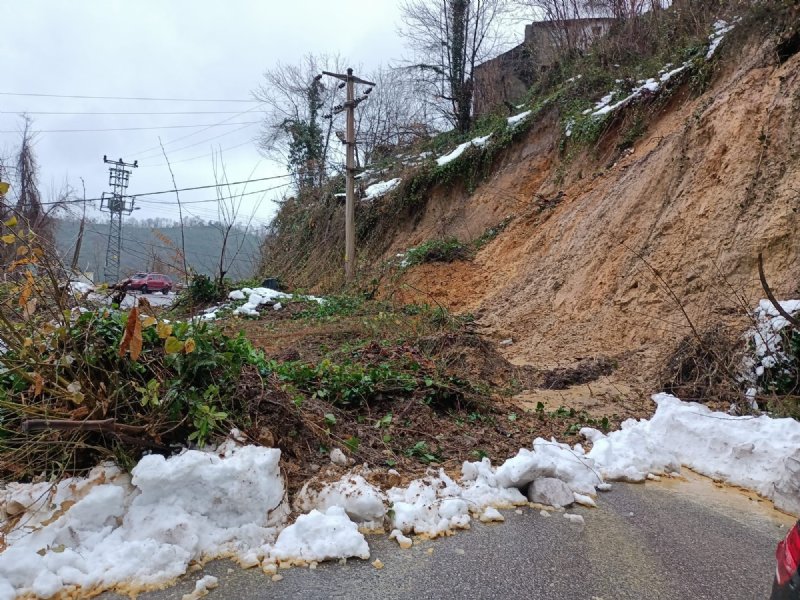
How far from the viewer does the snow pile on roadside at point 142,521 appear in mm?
2609

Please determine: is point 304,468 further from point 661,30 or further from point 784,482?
point 661,30

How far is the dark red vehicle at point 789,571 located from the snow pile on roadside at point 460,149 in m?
16.4

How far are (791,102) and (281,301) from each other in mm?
12714

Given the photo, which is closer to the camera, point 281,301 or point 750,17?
point 750,17

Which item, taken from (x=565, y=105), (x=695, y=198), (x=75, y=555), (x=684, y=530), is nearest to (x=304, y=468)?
(x=75, y=555)

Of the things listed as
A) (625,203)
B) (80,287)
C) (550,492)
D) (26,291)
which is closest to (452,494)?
(550,492)

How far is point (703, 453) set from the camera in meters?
4.64

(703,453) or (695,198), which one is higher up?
(695,198)

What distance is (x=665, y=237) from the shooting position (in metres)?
9.09

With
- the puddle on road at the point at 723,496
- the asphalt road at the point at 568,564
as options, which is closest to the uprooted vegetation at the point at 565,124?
the puddle on road at the point at 723,496

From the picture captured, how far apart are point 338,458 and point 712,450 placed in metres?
3.19

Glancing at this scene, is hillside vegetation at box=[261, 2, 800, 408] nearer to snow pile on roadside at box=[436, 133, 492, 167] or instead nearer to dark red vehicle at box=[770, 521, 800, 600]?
snow pile on roadside at box=[436, 133, 492, 167]

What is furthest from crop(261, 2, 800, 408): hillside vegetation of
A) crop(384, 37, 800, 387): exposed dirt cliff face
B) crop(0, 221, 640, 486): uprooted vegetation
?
crop(0, 221, 640, 486): uprooted vegetation

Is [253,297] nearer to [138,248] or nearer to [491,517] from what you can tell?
[138,248]
